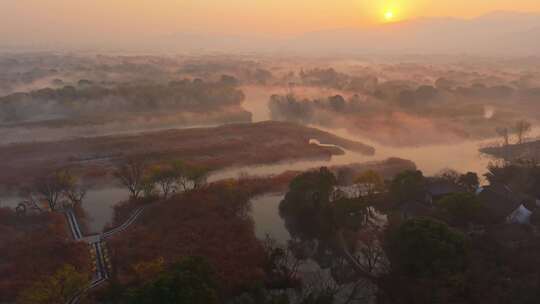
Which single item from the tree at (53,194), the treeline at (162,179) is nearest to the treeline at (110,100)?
the tree at (53,194)

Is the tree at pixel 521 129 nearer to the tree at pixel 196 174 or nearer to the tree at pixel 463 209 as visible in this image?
the tree at pixel 463 209

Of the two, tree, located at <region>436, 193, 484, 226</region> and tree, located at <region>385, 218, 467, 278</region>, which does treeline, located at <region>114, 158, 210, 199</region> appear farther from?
tree, located at <region>436, 193, 484, 226</region>

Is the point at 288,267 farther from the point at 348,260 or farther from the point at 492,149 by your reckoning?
the point at 492,149

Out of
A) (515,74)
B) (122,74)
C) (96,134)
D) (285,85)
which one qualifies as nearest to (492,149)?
(96,134)

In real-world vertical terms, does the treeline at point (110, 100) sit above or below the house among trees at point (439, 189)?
above

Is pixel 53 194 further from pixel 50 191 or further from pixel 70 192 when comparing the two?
pixel 70 192

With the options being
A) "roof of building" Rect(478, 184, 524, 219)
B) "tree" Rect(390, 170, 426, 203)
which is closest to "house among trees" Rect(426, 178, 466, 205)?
"tree" Rect(390, 170, 426, 203)
